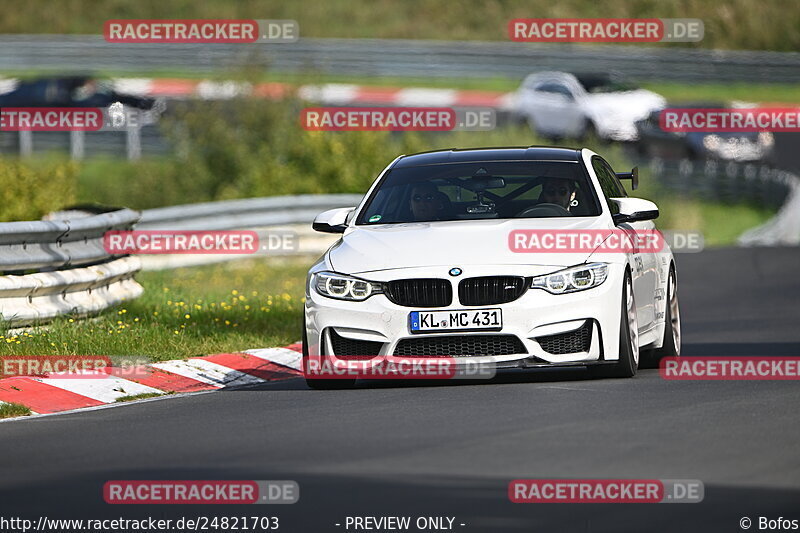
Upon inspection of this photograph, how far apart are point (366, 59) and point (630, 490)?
38.8 meters

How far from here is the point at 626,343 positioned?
1079 cm

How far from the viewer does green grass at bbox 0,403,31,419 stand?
34.5 feet

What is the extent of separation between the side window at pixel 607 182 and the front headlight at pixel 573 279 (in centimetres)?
120

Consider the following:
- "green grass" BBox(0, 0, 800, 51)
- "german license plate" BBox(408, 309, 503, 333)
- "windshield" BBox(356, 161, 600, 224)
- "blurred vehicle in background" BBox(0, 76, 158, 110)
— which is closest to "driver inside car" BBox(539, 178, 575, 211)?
"windshield" BBox(356, 161, 600, 224)

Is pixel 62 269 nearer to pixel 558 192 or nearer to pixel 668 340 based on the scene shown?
pixel 558 192

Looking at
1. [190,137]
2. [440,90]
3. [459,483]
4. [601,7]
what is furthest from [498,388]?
[601,7]

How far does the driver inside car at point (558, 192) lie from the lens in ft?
38.8

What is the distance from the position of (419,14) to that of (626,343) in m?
44.3

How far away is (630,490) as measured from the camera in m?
7.04

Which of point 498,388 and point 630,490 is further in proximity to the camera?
point 498,388

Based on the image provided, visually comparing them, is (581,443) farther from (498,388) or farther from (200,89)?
(200,89)

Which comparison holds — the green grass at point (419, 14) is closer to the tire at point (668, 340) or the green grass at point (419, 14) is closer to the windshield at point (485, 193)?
the tire at point (668, 340)

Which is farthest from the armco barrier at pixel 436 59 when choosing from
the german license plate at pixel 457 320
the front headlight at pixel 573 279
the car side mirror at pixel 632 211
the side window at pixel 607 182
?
the german license plate at pixel 457 320

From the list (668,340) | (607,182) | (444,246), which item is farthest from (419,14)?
(444,246)
